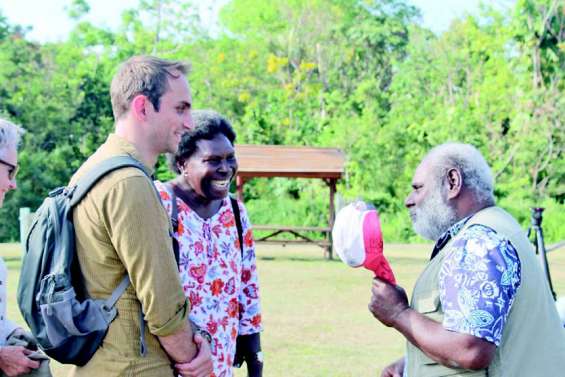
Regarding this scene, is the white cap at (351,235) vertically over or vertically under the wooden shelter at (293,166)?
over

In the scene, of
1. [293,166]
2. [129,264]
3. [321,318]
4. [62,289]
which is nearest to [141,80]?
[129,264]

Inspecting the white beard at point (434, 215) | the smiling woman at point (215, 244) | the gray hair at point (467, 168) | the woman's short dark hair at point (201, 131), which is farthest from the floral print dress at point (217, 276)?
the gray hair at point (467, 168)

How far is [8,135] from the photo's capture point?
3.17 m

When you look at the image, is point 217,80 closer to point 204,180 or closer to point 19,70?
point 19,70

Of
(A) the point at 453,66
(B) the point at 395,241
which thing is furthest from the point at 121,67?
(A) the point at 453,66

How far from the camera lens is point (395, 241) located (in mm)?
27953

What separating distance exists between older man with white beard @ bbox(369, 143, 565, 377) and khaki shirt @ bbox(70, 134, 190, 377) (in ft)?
2.94

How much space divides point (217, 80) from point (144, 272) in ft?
138

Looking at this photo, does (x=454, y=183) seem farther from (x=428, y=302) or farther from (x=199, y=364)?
(x=199, y=364)

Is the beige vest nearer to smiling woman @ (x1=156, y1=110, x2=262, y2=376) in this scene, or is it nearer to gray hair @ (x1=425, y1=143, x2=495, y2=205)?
gray hair @ (x1=425, y1=143, x2=495, y2=205)

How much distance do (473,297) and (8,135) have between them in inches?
72.0

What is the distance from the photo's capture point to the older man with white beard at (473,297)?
2830 millimetres

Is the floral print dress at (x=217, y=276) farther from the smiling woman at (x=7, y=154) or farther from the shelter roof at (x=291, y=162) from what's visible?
the shelter roof at (x=291, y=162)

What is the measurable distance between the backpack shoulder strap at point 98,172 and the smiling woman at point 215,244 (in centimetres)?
90
